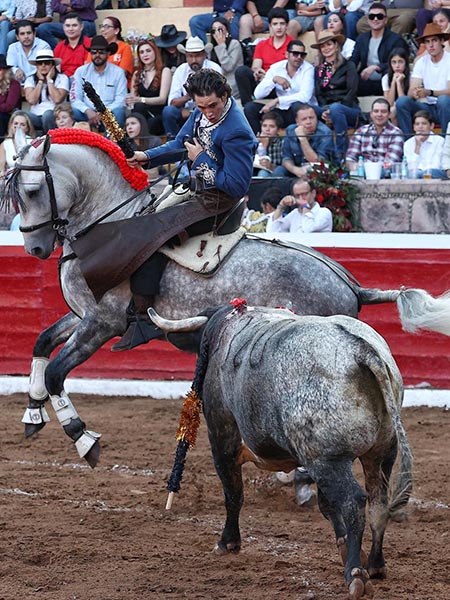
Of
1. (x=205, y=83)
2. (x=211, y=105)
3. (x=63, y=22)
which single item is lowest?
(x=63, y=22)

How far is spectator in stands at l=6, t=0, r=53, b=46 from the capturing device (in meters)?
13.8

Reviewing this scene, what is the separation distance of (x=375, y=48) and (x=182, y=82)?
79.0 inches

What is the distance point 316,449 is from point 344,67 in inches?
308

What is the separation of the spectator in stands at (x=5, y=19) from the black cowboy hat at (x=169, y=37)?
2.33 metres

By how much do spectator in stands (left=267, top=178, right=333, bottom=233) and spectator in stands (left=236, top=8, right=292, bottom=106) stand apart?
7.24ft

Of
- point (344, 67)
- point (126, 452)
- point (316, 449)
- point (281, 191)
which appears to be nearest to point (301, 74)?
point (344, 67)

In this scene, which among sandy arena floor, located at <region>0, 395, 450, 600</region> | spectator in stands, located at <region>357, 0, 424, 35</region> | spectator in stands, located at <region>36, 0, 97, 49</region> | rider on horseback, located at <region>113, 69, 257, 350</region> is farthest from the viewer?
spectator in stands, located at <region>36, 0, 97, 49</region>

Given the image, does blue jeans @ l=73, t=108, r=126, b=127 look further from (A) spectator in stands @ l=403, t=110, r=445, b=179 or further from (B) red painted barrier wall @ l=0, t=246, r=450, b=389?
(A) spectator in stands @ l=403, t=110, r=445, b=179

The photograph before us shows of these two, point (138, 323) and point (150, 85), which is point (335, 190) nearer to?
point (150, 85)

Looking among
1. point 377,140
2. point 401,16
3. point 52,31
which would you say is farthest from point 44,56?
point 377,140

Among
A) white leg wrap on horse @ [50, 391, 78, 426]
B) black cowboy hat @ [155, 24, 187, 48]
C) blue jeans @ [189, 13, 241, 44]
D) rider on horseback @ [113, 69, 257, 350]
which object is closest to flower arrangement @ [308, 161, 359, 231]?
black cowboy hat @ [155, 24, 187, 48]

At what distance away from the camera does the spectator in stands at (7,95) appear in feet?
41.6

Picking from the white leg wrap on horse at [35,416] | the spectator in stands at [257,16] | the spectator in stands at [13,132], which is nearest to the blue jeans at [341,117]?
the spectator in stands at [257,16]

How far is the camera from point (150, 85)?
1217cm
